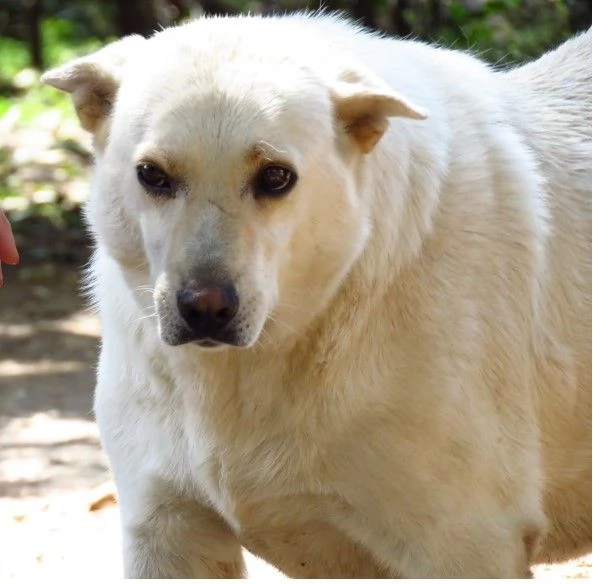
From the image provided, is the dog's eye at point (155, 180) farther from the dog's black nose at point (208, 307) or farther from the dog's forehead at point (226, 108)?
the dog's black nose at point (208, 307)

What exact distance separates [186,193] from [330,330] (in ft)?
1.78

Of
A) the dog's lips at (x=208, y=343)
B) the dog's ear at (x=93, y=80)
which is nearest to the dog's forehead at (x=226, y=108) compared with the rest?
the dog's ear at (x=93, y=80)

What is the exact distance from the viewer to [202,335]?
319cm

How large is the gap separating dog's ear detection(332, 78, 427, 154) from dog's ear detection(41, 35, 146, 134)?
0.59 m

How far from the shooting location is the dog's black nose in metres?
3.12

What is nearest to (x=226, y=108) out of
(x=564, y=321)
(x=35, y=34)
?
(x=564, y=321)

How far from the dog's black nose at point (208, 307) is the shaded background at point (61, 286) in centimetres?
184

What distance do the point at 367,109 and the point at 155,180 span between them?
1.83 feet

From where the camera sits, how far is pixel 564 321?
380cm

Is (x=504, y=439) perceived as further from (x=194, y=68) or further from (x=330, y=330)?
(x=194, y=68)

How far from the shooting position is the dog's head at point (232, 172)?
3.18m

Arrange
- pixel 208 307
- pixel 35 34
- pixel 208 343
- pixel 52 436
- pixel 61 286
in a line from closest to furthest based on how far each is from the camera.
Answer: pixel 208 307 < pixel 208 343 < pixel 52 436 < pixel 61 286 < pixel 35 34

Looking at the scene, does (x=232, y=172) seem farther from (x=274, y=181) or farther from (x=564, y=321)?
(x=564, y=321)

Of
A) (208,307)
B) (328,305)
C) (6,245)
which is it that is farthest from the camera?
(6,245)
